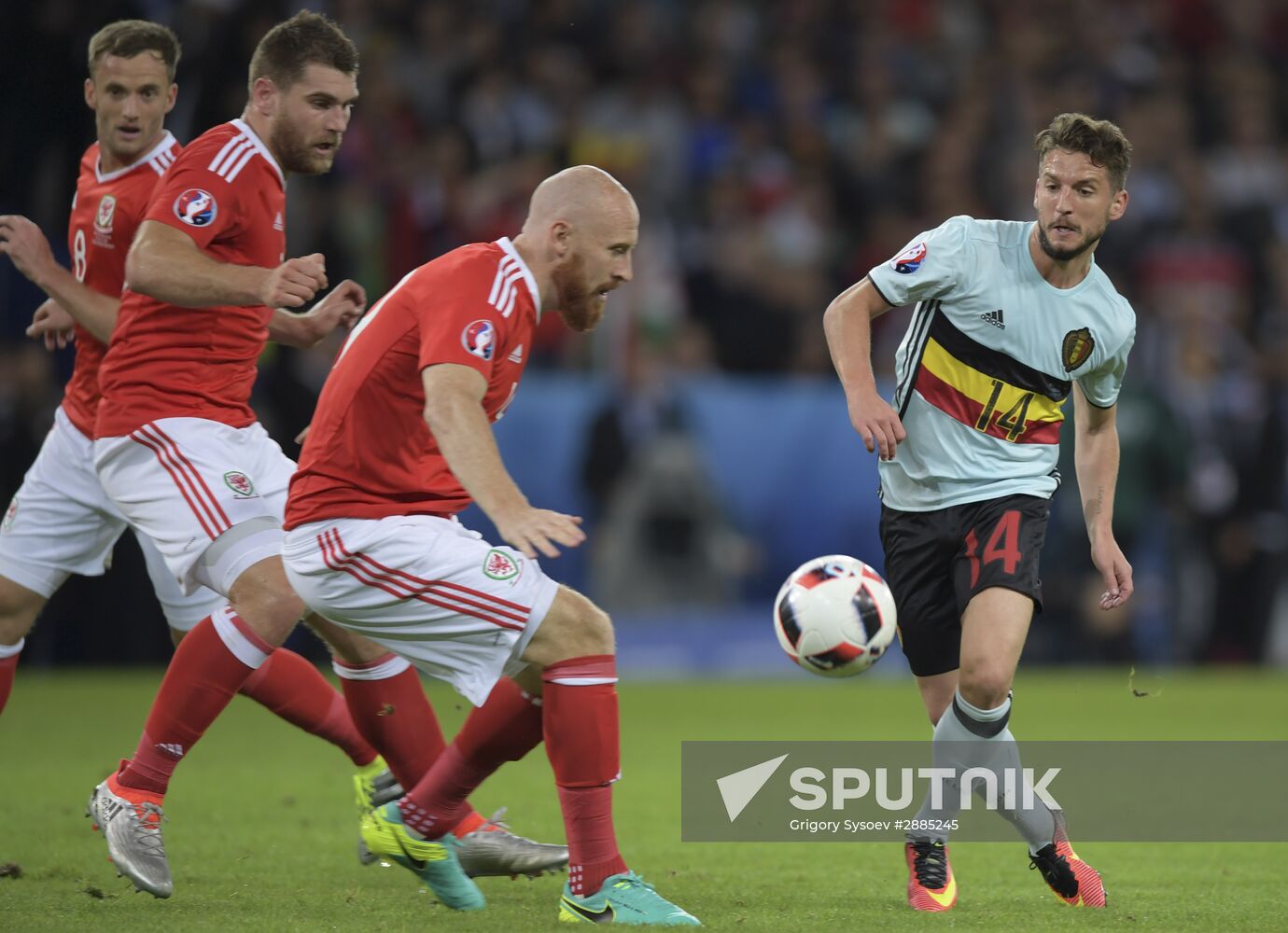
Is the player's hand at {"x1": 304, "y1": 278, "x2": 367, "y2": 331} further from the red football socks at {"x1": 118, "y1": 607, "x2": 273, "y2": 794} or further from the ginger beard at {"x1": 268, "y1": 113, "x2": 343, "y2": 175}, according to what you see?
the red football socks at {"x1": 118, "y1": 607, "x2": 273, "y2": 794}

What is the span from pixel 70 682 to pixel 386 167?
4.40m

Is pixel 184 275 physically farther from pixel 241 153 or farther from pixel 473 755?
pixel 473 755

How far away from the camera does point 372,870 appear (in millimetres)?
5641

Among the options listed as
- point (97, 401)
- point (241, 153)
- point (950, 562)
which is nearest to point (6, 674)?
point (97, 401)

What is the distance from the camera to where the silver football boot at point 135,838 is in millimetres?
4898

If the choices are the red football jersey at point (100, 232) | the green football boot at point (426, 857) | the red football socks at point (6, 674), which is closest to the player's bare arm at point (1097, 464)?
the green football boot at point (426, 857)

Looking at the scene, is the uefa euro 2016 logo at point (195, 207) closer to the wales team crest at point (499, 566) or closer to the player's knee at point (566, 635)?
the wales team crest at point (499, 566)

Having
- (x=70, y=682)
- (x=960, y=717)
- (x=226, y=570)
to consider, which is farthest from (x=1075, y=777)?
(x=70, y=682)

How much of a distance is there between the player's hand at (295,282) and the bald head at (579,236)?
64 centimetres

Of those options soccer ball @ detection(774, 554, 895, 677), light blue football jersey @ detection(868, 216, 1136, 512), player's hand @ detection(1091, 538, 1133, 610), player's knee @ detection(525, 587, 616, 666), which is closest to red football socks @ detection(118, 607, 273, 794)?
player's knee @ detection(525, 587, 616, 666)

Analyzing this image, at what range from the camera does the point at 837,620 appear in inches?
207

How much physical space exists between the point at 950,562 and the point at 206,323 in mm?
2472

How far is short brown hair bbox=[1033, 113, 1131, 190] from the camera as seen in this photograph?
5.29m

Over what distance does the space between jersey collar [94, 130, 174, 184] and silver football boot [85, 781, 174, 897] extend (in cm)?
209
